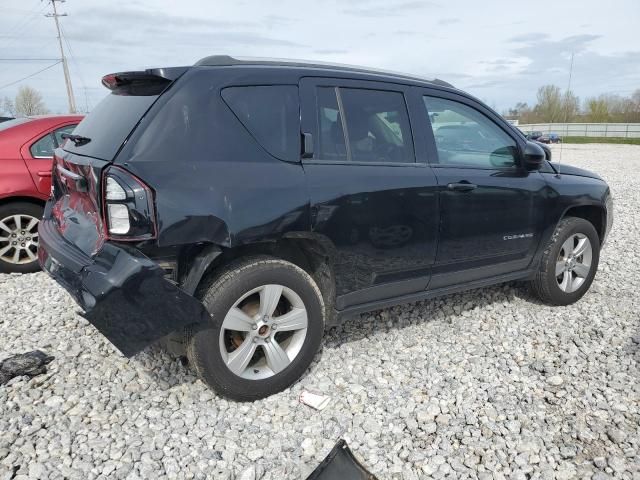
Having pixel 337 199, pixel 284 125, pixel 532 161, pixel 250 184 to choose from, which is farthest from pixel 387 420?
pixel 532 161

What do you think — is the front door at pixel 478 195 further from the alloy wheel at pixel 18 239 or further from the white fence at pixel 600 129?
the white fence at pixel 600 129

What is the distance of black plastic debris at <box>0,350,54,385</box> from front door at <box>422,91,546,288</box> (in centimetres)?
267

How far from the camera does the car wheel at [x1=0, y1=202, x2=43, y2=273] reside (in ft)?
17.0

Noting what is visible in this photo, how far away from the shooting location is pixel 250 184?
2748mm

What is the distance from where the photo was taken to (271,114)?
2934mm

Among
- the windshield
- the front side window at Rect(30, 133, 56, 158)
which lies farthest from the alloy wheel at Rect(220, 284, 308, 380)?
the windshield

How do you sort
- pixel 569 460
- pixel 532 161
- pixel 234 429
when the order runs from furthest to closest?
pixel 532 161
pixel 234 429
pixel 569 460

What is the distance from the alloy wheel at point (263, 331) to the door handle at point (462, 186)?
1348 millimetres

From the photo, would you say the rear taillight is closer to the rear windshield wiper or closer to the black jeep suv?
the black jeep suv

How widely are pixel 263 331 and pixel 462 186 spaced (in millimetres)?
1709

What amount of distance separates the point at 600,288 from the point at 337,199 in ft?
11.4

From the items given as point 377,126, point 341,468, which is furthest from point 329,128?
point 341,468

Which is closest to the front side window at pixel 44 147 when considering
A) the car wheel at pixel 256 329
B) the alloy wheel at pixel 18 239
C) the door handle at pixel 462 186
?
the alloy wheel at pixel 18 239

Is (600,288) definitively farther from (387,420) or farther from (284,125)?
(284,125)
